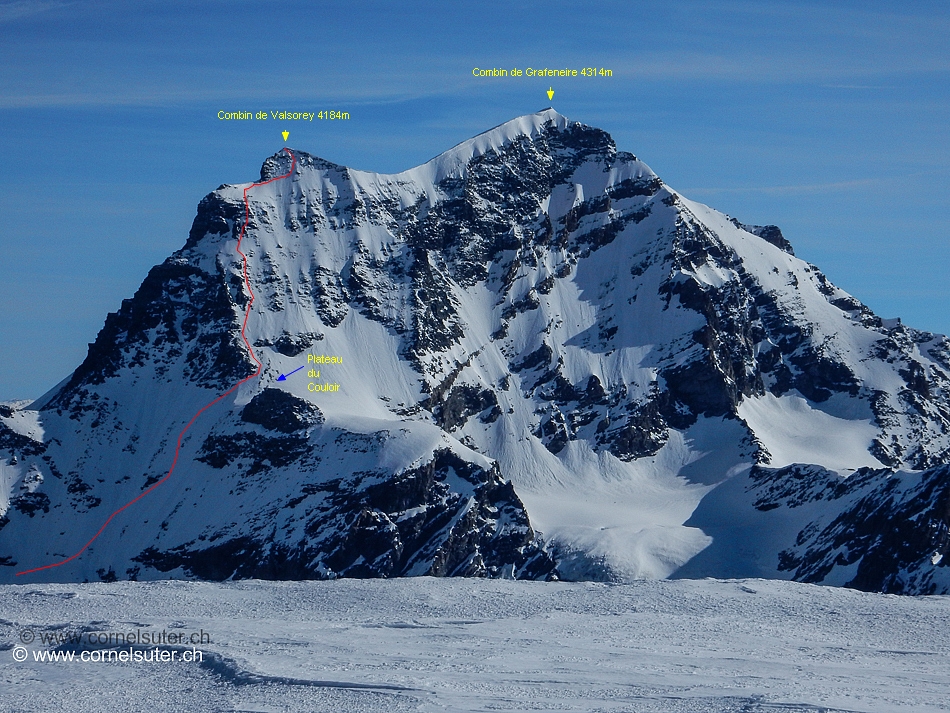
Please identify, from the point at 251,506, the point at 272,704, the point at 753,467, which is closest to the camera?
the point at 272,704

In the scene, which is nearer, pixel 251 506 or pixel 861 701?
pixel 861 701

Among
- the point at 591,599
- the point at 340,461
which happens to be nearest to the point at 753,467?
the point at 340,461

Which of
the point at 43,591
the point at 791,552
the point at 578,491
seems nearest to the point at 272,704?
the point at 43,591

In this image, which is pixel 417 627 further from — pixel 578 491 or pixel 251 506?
pixel 578 491

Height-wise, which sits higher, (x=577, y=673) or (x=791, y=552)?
(x=577, y=673)

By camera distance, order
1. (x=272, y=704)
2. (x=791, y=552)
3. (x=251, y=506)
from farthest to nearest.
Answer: (x=251, y=506) < (x=791, y=552) < (x=272, y=704)

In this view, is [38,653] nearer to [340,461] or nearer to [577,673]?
[577,673]
